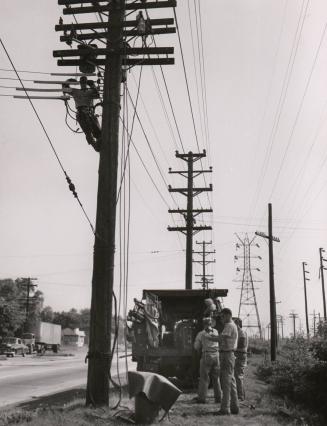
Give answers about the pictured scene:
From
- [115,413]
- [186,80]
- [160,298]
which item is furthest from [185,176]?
[115,413]

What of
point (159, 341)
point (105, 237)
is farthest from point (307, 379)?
point (105, 237)

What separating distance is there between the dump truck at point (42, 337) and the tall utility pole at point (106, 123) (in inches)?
2013

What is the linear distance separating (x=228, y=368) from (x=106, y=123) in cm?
512

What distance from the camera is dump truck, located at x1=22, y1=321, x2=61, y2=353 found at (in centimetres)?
5903

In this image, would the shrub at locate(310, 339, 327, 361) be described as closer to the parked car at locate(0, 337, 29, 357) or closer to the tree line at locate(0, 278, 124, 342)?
the tree line at locate(0, 278, 124, 342)

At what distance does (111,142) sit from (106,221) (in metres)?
1.54

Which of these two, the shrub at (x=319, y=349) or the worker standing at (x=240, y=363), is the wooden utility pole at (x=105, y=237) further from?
the shrub at (x=319, y=349)

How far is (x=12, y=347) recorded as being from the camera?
50.2 metres

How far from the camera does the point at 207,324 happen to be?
11.4 metres

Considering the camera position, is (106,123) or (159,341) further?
(159,341)

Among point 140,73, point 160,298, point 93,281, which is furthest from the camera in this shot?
point 160,298

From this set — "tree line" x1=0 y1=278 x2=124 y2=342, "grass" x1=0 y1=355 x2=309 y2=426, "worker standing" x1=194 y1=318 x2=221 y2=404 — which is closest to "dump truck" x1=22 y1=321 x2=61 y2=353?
"tree line" x1=0 y1=278 x2=124 y2=342

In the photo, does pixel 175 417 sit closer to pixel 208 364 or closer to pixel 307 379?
pixel 208 364

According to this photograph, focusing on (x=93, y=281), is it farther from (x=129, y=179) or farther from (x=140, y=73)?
(x=140, y=73)
